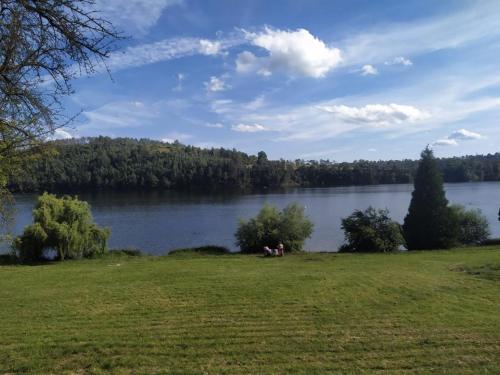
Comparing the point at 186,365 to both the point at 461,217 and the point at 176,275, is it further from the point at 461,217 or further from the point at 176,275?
the point at 461,217

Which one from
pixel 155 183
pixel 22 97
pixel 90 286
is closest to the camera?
pixel 22 97

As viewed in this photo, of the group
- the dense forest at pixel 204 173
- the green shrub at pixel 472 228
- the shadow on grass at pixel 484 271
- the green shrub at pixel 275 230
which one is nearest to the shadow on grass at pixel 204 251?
the green shrub at pixel 275 230

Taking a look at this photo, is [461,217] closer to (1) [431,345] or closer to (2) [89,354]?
(1) [431,345]

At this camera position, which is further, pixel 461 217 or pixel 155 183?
pixel 155 183

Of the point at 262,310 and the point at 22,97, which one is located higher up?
the point at 22,97

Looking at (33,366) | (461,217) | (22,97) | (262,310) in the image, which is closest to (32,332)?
(33,366)

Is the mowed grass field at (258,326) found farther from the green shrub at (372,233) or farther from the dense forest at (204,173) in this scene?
the dense forest at (204,173)

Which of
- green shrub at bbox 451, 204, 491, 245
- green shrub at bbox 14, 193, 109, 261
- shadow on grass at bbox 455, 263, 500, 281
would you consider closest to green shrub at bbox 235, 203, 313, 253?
green shrub at bbox 14, 193, 109, 261

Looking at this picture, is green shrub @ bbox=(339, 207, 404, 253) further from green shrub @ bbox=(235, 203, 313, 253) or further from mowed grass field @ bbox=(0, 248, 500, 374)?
mowed grass field @ bbox=(0, 248, 500, 374)

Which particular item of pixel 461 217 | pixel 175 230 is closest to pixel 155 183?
pixel 175 230

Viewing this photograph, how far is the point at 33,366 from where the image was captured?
23.3 ft

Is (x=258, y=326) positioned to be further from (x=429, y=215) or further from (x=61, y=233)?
(x=429, y=215)

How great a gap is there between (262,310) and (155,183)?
135917 mm

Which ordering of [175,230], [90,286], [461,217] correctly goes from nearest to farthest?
[90,286]
[461,217]
[175,230]
